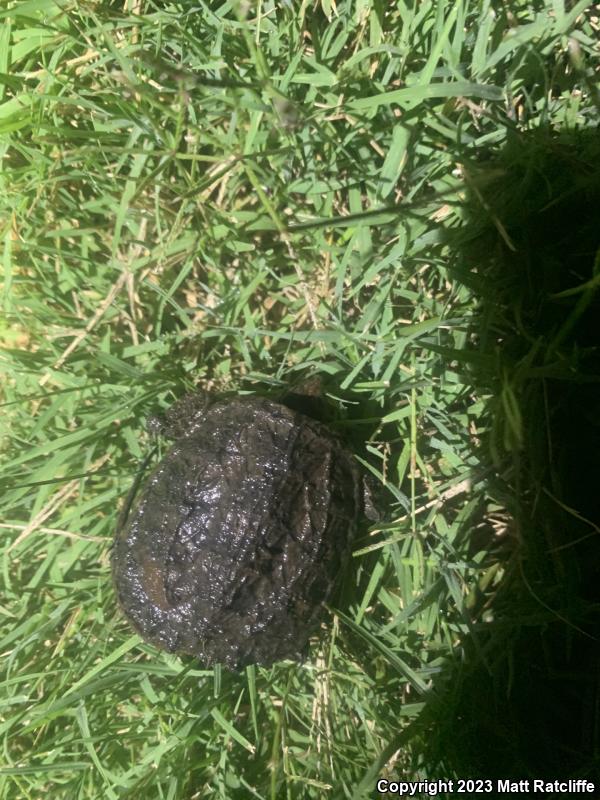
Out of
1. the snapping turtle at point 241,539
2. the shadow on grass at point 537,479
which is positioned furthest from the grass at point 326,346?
the snapping turtle at point 241,539

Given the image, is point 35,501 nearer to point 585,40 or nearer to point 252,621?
point 252,621

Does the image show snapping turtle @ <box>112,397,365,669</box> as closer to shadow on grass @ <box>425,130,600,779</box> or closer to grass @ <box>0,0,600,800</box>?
grass @ <box>0,0,600,800</box>

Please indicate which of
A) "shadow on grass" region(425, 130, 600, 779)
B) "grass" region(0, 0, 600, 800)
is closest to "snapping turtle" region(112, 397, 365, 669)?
"grass" region(0, 0, 600, 800)
